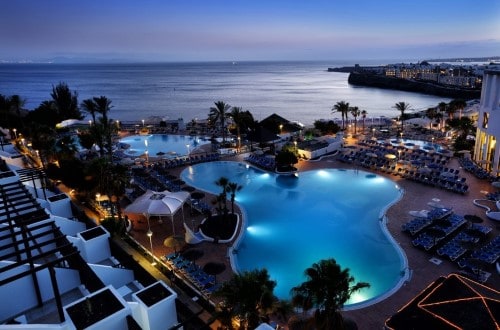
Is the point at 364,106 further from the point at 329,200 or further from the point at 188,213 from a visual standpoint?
the point at 188,213

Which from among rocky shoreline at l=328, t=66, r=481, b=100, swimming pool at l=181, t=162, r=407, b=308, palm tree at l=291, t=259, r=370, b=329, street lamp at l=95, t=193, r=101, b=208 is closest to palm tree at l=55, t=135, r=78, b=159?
street lamp at l=95, t=193, r=101, b=208

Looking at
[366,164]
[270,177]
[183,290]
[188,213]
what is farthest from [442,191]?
[183,290]

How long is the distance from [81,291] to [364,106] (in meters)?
91.3

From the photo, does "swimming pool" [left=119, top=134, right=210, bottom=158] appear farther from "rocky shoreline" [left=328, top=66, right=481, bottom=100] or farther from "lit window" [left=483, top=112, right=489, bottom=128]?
"rocky shoreline" [left=328, top=66, right=481, bottom=100]

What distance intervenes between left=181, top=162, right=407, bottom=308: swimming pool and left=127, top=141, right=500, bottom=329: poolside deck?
0.45m

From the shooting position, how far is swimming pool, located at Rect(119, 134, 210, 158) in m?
36.3

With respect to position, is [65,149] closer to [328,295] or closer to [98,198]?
[98,198]

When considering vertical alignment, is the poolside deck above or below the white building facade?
below

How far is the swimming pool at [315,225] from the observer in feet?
47.5

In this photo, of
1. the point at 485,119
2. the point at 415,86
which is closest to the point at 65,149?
the point at 485,119

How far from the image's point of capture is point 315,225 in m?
19.0

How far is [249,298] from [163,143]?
33.8 metres

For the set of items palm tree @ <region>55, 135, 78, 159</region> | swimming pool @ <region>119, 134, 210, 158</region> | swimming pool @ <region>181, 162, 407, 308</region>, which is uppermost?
palm tree @ <region>55, 135, 78, 159</region>

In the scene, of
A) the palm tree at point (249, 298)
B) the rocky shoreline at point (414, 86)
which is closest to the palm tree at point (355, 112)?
the palm tree at point (249, 298)
